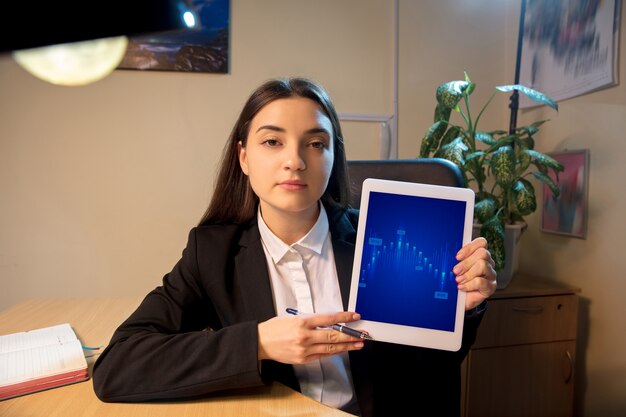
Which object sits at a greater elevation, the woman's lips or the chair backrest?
the chair backrest

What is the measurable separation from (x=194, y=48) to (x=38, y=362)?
1.68m

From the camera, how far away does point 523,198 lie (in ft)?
5.30

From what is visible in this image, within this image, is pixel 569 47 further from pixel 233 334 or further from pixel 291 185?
pixel 233 334

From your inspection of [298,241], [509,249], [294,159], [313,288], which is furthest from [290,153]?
[509,249]

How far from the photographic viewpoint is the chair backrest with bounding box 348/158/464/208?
43.6 inches

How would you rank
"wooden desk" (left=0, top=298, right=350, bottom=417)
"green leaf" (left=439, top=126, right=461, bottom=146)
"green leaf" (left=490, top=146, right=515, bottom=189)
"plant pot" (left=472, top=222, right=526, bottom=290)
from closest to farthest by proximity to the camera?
1. "wooden desk" (left=0, top=298, right=350, bottom=417)
2. "green leaf" (left=490, top=146, right=515, bottom=189)
3. "plant pot" (left=472, top=222, right=526, bottom=290)
4. "green leaf" (left=439, top=126, right=461, bottom=146)

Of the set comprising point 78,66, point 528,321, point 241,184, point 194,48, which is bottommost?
point 528,321

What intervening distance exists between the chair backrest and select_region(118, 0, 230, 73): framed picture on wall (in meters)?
1.19

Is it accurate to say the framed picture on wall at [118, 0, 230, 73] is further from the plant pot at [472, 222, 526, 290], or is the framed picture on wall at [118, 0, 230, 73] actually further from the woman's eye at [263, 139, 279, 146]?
the plant pot at [472, 222, 526, 290]

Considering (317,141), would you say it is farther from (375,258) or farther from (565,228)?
(565,228)

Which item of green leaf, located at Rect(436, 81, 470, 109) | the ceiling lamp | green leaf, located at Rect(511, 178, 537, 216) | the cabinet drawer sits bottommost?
the cabinet drawer

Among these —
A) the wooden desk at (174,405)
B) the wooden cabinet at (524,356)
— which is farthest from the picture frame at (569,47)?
the wooden desk at (174,405)

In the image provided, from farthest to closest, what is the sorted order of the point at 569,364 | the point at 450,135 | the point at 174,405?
the point at 450,135, the point at 569,364, the point at 174,405

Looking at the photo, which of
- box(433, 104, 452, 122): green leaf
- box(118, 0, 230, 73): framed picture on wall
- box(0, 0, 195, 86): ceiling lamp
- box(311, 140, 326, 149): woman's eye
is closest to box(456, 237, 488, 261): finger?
box(311, 140, 326, 149): woman's eye
